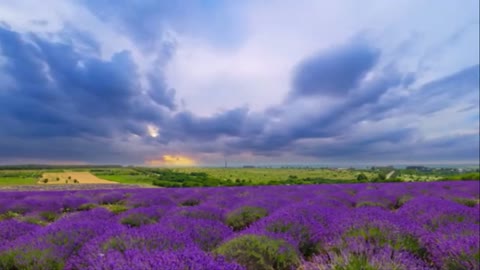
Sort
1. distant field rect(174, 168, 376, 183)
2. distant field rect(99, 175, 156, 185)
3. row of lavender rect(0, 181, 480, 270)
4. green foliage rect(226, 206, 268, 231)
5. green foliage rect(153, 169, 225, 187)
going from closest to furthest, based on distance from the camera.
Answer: row of lavender rect(0, 181, 480, 270), green foliage rect(226, 206, 268, 231), green foliage rect(153, 169, 225, 187), distant field rect(99, 175, 156, 185), distant field rect(174, 168, 376, 183)

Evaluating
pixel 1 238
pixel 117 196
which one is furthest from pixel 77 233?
pixel 117 196

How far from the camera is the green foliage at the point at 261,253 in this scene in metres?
4.30

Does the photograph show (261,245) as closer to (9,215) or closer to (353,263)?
(353,263)

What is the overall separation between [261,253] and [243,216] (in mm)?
4719

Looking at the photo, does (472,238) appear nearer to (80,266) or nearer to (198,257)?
(198,257)

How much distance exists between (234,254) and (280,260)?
23.1 inches

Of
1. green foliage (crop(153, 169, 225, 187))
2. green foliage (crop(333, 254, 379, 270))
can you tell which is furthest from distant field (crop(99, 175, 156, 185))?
green foliage (crop(333, 254, 379, 270))

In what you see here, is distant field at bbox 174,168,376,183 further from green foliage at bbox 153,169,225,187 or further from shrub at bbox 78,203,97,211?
shrub at bbox 78,203,97,211

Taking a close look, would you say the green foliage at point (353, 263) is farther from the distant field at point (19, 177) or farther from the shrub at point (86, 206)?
the distant field at point (19, 177)

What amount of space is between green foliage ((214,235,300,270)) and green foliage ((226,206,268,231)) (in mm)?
4186

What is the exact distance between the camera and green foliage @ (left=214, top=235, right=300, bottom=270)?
4301 mm

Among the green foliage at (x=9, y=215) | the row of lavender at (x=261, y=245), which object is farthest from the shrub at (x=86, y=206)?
the row of lavender at (x=261, y=245)

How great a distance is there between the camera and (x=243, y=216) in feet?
29.7

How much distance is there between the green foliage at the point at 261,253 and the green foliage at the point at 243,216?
419 cm
